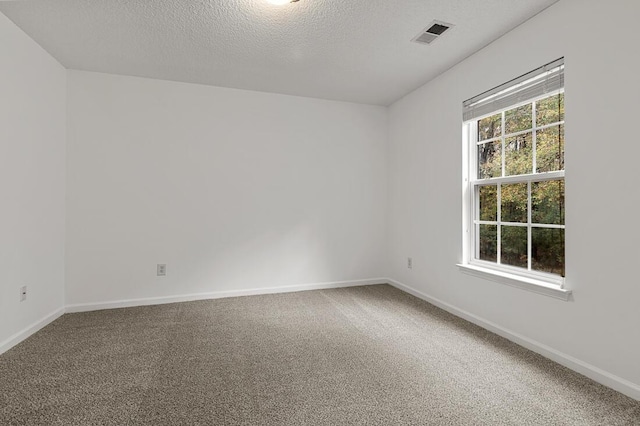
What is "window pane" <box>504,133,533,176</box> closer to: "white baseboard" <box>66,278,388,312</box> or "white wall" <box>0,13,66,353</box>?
"white baseboard" <box>66,278,388,312</box>

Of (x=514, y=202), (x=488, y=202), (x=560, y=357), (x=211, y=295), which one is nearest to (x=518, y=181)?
(x=514, y=202)

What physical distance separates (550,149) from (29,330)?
14.1ft

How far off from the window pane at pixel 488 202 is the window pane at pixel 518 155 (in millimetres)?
221

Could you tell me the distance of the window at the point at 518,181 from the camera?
2307 mm

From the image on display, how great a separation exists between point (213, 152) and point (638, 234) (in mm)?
3636

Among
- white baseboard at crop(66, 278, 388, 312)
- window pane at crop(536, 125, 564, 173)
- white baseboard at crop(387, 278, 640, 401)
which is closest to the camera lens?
white baseboard at crop(387, 278, 640, 401)

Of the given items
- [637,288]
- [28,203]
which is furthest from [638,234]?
[28,203]

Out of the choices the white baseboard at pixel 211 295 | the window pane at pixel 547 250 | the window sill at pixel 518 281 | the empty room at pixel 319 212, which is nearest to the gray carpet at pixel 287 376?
the empty room at pixel 319 212

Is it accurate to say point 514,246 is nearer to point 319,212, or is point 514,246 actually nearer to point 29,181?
point 319,212

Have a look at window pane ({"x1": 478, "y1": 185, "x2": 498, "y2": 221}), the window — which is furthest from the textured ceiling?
window pane ({"x1": 478, "y1": 185, "x2": 498, "y2": 221})

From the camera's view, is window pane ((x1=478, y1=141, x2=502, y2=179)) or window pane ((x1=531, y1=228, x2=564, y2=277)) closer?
window pane ((x1=531, y1=228, x2=564, y2=277))

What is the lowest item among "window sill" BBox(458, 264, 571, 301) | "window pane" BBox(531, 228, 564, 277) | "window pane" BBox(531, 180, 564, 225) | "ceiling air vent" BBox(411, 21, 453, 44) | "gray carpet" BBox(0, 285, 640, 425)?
"gray carpet" BBox(0, 285, 640, 425)

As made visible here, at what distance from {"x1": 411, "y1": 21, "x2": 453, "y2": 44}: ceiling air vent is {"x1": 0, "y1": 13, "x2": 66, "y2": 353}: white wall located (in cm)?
310

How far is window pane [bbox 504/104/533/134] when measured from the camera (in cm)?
254
